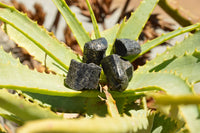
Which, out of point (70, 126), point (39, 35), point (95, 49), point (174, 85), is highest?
point (39, 35)

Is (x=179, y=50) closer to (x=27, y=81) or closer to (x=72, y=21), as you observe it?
(x=72, y=21)

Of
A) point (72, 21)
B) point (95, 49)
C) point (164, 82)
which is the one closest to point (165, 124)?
point (164, 82)

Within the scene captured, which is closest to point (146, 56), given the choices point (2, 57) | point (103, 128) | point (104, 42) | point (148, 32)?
point (148, 32)

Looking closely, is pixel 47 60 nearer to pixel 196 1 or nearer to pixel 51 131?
pixel 51 131

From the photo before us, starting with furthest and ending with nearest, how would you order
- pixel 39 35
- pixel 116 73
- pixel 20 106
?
pixel 39 35
pixel 116 73
pixel 20 106

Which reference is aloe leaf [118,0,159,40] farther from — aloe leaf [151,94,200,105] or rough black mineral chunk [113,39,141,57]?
aloe leaf [151,94,200,105]

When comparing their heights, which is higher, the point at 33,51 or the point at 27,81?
the point at 33,51

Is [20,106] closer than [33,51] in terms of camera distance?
Yes
